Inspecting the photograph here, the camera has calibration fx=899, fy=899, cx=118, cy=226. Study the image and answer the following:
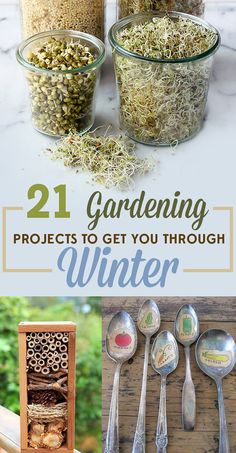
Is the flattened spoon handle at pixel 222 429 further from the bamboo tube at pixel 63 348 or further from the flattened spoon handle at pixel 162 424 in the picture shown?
the bamboo tube at pixel 63 348

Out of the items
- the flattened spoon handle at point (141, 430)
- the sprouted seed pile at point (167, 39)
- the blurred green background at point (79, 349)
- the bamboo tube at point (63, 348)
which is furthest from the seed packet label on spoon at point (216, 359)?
the blurred green background at point (79, 349)

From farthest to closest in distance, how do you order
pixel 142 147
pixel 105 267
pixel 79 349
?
1. pixel 79 349
2. pixel 142 147
3. pixel 105 267

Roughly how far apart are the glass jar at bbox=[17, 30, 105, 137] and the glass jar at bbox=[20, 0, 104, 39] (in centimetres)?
4

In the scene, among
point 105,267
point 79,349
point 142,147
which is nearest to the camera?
point 105,267

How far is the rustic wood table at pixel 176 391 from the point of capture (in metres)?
1.31

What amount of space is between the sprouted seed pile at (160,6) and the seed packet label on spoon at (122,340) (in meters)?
0.52

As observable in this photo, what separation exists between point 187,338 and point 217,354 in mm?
49

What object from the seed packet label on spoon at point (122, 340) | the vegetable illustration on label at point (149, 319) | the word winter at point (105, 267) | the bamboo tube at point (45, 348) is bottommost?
the bamboo tube at point (45, 348)

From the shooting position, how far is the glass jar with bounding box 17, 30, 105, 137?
52.5 inches

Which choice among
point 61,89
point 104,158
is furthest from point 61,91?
point 104,158

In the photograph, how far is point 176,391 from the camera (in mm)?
1313

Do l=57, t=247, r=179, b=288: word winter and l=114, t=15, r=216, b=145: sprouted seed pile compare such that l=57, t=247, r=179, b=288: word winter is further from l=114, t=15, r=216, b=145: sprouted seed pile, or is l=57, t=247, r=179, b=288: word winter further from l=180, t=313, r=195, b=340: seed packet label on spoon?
l=114, t=15, r=216, b=145: sprouted seed pile

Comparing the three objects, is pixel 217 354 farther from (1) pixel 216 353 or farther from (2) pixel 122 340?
(2) pixel 122 340

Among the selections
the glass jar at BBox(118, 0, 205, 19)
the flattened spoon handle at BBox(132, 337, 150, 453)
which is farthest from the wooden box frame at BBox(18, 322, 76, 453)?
the glass jar at BBox(118, 0, 205, 19)
